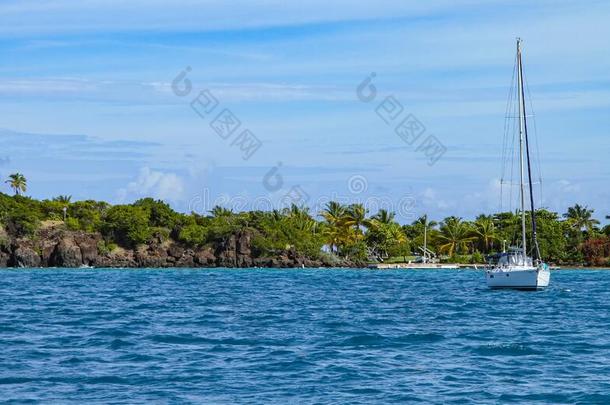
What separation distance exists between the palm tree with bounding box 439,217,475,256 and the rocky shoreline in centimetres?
1702

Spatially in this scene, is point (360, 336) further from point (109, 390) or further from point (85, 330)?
point (109, 390)

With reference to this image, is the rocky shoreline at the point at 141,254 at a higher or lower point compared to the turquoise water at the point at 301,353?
higher

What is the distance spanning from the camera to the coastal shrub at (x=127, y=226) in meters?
158

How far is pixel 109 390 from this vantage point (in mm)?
21875

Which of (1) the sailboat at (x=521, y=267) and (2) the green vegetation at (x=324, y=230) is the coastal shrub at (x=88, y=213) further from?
(1) the sailboat at (x=521, y=267)

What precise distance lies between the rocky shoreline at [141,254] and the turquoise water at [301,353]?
10232cm

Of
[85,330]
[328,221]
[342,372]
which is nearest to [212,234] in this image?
[328,221]

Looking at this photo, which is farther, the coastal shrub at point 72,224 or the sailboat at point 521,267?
the coastal shrub at point 72,224

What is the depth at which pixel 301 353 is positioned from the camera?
28500mm

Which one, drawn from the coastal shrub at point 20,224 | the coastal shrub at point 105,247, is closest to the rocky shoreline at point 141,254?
the coastal shrub at point 105,247

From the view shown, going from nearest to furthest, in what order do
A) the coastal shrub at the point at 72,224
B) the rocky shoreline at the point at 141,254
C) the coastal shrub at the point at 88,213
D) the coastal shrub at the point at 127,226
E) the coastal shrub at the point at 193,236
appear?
the rocky shoreline at the point at 141,254, the coastal shrub at the point at 127,226, the coastal shrub at the point at 72,224, the coastal shrub at the point at 193,236, the coastal shrub at the point at 88,213

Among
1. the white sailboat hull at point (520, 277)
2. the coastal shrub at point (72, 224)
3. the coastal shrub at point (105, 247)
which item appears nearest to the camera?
the white sailboat hull at point (520, 277)

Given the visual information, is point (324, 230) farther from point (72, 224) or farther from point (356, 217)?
point (72, 224)

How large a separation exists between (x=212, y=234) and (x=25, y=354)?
133 metres
